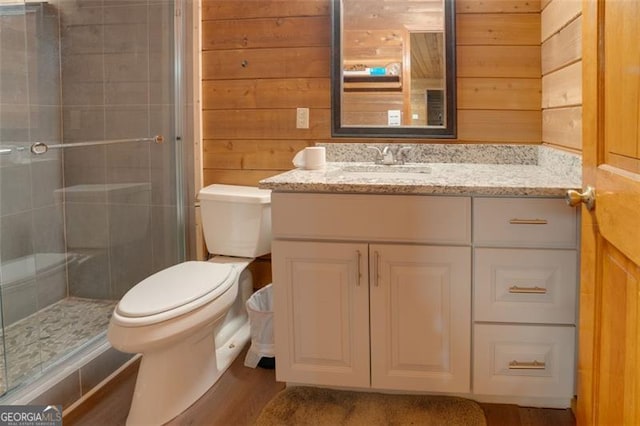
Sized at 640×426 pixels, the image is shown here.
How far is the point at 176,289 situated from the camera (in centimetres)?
175

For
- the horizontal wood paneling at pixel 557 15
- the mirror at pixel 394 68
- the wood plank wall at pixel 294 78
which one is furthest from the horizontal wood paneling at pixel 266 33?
the horizontal wood paneling at pixel 557 15

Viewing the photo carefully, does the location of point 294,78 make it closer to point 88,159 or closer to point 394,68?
point 394,68

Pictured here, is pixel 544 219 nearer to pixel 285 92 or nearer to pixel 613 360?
pixel 613 360

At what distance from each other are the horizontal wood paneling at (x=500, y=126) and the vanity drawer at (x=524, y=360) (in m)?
0.94

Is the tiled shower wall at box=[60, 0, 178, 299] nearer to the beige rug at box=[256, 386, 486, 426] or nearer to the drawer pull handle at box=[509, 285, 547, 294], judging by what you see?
the beige rug at box=[256, 386, 486, 426]

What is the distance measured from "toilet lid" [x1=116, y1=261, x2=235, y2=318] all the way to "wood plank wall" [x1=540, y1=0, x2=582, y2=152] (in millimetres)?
1377

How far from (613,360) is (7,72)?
8.06 feet

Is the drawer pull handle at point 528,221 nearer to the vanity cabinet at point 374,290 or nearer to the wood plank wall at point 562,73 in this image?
the vanity cabinet at point 374,290

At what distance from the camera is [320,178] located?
70.3 inches

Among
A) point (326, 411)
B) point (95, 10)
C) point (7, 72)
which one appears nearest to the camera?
point (326, 411)

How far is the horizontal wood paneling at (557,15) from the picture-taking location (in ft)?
5.73

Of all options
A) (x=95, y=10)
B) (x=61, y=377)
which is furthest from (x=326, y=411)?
(x=95, y=10)

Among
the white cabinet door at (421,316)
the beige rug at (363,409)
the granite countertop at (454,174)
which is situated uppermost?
the granite countertop at (454,174)

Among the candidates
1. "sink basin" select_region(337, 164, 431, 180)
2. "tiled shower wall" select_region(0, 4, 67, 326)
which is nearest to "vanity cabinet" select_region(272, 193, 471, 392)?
"sink basin" select_region(337, 164, 431, 180)
